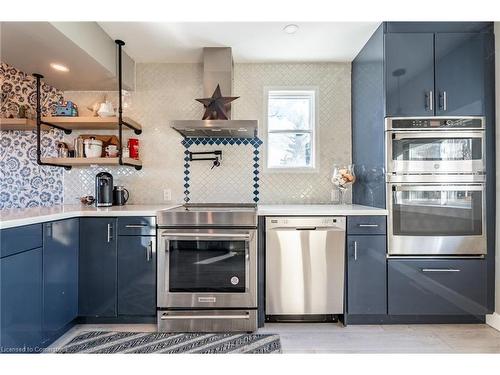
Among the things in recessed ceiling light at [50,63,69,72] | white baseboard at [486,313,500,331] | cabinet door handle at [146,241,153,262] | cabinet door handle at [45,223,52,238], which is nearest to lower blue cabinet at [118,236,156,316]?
cabinet door handle at [146,241,153,262]

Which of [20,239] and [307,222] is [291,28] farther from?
[20,239]

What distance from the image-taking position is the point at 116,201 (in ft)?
8.96

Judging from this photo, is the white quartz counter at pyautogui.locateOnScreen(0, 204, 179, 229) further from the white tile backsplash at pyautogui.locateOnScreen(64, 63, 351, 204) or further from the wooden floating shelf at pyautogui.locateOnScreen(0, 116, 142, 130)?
the wooden floating shelf at pyautogui.locateOnScreen(0, 116, 142, 130)

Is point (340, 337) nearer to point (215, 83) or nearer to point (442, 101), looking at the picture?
point (442, 101)

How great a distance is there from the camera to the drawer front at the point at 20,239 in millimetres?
1457

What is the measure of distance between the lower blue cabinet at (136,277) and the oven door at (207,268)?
0.08 metres

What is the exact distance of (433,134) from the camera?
2150 millimetres

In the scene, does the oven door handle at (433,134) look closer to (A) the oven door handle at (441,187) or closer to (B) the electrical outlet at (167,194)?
(A) the oven door handle at (441,187)

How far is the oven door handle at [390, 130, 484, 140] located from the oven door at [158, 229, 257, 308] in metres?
1.36

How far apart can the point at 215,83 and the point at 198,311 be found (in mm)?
1959

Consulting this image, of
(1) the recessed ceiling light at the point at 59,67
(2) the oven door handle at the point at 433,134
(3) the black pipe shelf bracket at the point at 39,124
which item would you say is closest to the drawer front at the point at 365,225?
(2) the oven door handle at the point at 433,134

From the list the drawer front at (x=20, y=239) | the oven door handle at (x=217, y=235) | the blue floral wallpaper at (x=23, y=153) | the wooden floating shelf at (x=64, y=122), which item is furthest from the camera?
the blue floral wallpaper at (x=23, y=153)

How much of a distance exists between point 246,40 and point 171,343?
249cm

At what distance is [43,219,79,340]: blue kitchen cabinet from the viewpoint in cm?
179
